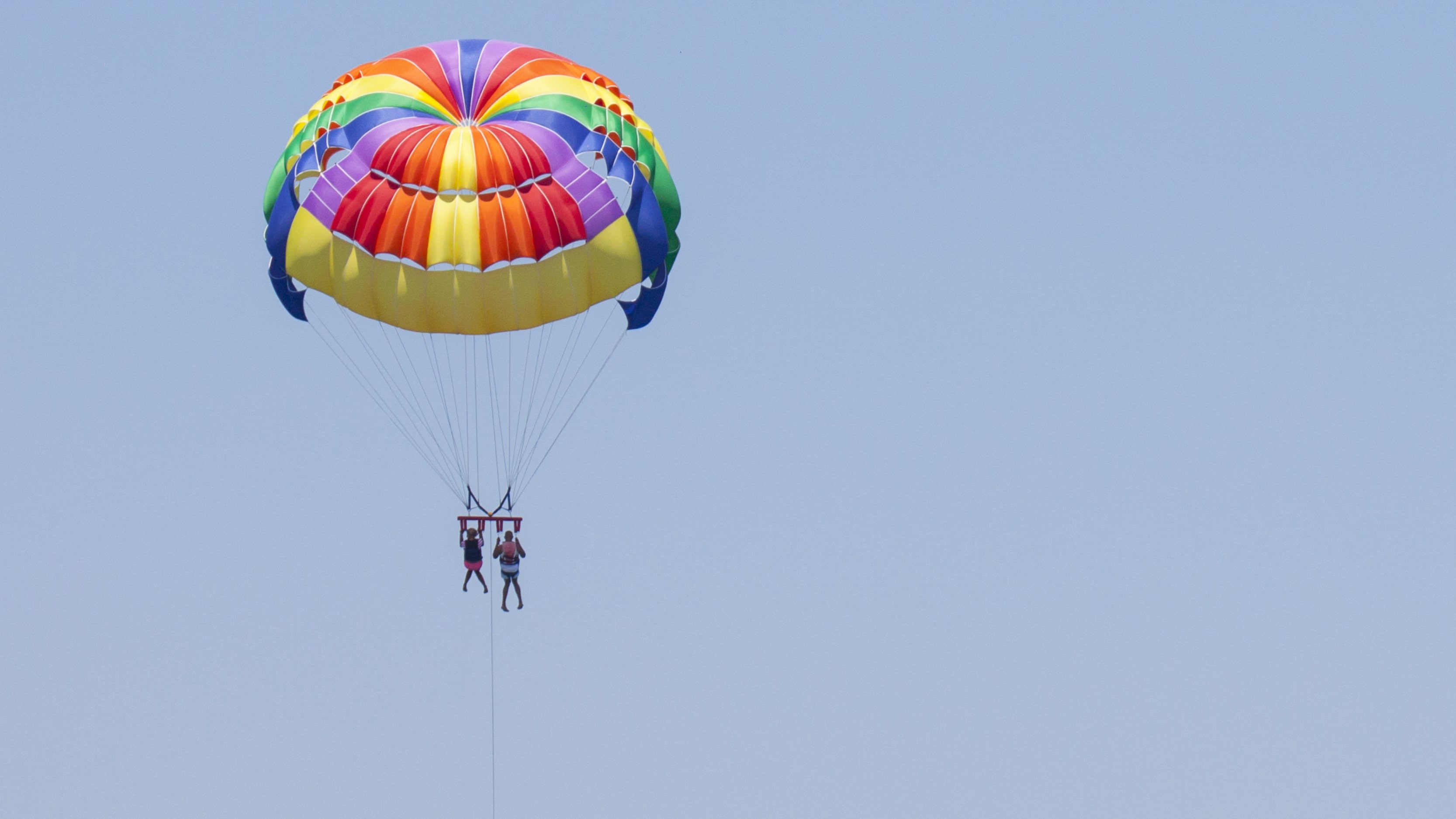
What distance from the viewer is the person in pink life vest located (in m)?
48.8

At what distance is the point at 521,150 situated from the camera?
48.2 m

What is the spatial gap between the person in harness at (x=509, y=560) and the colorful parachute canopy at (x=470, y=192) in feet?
9.33

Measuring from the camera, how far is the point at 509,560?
160 ft

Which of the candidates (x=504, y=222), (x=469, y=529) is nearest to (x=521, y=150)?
(x=504, y=222)

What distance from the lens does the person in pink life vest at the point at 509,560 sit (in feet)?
160

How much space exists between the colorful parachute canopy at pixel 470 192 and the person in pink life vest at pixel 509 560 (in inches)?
112

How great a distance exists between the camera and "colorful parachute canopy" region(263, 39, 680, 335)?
48156mm

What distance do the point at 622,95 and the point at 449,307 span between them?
3864 mm

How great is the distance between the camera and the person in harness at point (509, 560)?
48.8m

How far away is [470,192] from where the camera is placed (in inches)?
1897

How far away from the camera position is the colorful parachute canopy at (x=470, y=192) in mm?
48156

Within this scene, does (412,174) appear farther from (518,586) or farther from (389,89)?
(518,586)

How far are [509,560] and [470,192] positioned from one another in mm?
4868

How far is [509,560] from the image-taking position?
160 ft
